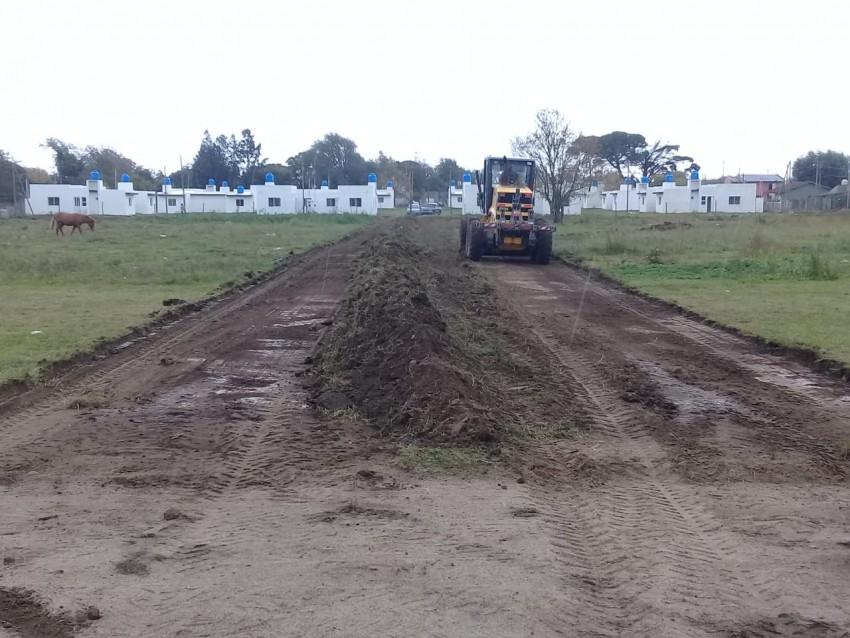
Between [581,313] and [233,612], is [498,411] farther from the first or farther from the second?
[581,313]

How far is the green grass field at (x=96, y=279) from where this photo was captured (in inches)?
470

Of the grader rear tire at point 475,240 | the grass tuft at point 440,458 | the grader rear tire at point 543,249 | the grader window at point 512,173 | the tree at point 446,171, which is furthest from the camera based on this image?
the tree at point 446,171

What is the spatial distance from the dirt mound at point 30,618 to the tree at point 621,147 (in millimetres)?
106968

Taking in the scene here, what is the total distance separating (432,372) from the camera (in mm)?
8320

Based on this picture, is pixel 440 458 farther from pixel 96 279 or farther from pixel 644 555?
pixel 96 279

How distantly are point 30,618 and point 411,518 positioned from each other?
2.37 meters

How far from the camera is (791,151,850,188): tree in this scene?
103188 mm

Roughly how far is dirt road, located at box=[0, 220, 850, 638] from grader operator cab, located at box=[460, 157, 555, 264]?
16.5 m

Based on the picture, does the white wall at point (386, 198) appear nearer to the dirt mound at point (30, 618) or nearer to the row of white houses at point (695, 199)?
the row of white houses at point (695, 199)

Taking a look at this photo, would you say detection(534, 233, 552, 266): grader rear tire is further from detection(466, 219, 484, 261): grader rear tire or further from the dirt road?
the dirt road

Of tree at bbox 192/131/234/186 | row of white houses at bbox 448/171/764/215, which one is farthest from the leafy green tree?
row of white houses at bbox 448/171/764/215

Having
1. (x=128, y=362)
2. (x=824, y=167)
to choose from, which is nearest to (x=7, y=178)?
(x=128, y=362)

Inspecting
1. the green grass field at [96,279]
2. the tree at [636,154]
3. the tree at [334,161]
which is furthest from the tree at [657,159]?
the green grass field at [96,279]

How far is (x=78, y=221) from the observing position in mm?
38062
